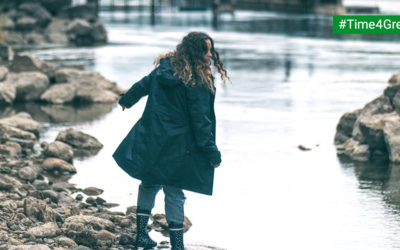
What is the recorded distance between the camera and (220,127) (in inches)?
547

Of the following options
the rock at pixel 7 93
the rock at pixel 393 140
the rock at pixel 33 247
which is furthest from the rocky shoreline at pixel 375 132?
the rock at pixel 7 93

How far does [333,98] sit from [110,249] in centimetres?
1097

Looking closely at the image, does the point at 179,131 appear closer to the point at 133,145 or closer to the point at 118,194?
the point at 133,145

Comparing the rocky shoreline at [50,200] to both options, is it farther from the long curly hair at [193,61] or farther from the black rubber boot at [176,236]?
the long curly hair at [193,61]

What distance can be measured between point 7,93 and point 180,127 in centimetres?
1029

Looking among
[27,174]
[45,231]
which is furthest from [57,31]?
[45,231]

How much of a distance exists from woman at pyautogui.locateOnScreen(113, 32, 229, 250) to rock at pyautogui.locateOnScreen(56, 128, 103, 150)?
5.35 metres

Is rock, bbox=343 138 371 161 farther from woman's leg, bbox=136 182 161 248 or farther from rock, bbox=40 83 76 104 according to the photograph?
rock, bbox=40 83 76 104

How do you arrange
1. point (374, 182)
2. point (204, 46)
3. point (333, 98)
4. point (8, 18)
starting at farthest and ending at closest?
point (8, 18) < point (333, 98) < point (374, 182) < point (204, 46)

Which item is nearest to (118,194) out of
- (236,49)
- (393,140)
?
(393,140)

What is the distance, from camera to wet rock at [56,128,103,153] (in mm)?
12031

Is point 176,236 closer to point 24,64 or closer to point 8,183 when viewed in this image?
point 8,183

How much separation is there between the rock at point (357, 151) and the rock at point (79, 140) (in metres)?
3.51

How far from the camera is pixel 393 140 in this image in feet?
36.9
